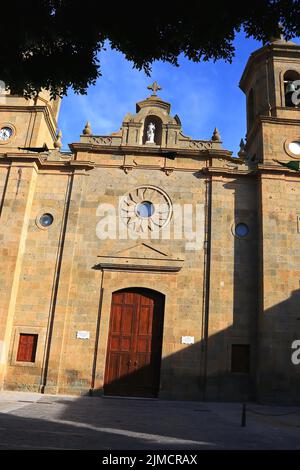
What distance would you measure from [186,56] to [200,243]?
10677 mm

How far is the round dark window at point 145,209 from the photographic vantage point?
58.7 feet

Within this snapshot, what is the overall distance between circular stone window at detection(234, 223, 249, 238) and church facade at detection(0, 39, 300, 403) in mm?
46

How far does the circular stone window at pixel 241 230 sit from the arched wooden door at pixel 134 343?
433cm

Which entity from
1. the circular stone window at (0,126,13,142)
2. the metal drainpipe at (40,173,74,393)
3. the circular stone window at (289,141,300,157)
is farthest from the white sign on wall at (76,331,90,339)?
the circular stone window at (289,141,300,157)

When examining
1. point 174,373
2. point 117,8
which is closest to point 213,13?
point 117,8

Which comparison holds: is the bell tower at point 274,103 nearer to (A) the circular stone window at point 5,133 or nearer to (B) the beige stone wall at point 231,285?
(B) the beige stone wall at point 231,285

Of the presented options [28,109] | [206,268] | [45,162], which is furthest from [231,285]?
[28,109]

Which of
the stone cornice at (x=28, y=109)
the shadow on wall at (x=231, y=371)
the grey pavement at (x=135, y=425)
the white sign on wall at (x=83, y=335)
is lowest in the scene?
the grey pavement at (x=135, y=425)

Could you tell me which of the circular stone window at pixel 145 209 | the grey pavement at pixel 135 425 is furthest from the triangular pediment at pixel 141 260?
the grey pavement at pixel 135 425

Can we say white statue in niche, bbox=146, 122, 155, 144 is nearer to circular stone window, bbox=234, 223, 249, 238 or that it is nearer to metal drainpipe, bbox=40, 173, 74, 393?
metal drainpipe, bbox=40, 173, 74, 393

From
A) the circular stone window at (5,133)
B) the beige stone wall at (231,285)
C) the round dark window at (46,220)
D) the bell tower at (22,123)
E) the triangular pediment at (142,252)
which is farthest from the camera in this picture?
the circular stone window at (5,133)

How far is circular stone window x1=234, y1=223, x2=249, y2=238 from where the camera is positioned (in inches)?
691

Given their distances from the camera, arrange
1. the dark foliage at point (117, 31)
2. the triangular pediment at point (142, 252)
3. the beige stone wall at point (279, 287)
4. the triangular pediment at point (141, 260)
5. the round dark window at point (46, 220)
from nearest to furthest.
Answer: the dark foliage at point (117, 31) → the beige stone wall at point (279, 287) → the triangular pediment at point (141, 260) → the triangular pediment at point (142, 252) → the round dark window at point (46, 220)

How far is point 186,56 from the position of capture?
293 inches
